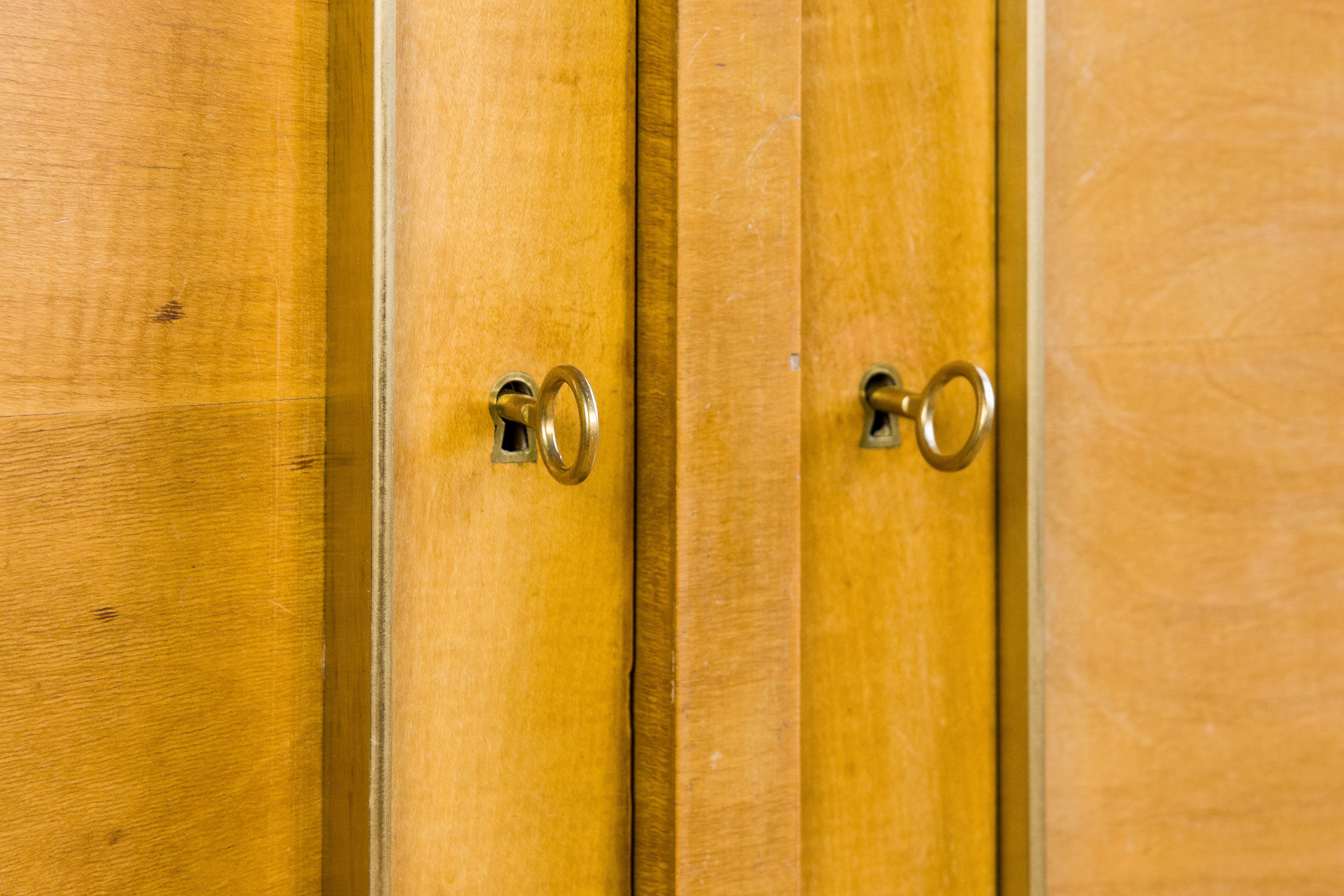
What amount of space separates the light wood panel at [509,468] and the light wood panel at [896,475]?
0.30 ft

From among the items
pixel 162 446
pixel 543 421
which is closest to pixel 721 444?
pixel 543 421

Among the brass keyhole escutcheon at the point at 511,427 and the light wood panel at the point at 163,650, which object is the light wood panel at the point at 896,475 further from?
the light wood panel at the point at 163,650

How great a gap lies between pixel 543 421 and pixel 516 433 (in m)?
0.04

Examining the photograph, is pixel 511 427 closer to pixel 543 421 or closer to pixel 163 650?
pixel 543 421

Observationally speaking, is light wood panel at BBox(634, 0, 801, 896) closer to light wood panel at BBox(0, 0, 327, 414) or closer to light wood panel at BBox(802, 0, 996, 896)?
light wood panel at BBox(802, 0, 996, 896)

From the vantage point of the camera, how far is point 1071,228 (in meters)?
0.55

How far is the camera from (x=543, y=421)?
0.46 metres

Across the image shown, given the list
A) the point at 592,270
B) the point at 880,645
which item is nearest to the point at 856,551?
the point at 880,645

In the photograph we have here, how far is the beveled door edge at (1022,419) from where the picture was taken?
532 mm

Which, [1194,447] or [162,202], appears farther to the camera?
[1194,447]

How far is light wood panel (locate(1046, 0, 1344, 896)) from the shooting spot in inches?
21.7

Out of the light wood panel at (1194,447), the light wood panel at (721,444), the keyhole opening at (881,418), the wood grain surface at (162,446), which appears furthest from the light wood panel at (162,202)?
the light wood panel at (1194,447)

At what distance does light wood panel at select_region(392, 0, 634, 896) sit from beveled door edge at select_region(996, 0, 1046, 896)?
18 centimetres

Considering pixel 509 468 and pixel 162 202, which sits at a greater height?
pixel 162 202
